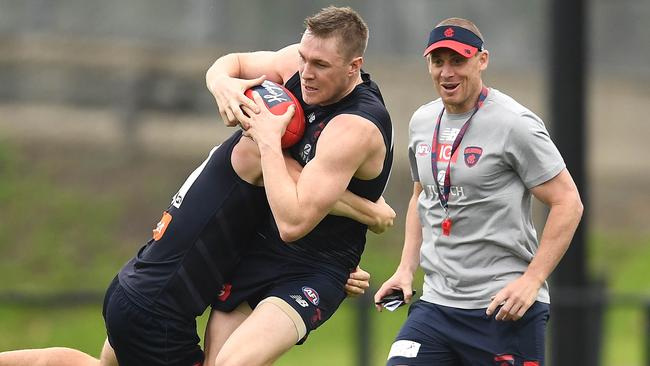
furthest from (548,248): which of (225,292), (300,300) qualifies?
(225,292)

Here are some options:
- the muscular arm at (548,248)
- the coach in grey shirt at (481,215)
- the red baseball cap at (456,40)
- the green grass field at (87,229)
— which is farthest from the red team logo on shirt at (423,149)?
the green grass field at (87,229)

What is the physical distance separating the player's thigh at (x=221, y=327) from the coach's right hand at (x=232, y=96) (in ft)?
3.09

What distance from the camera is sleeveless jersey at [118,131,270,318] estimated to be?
20.5 ft

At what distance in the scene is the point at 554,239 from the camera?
20.3ft

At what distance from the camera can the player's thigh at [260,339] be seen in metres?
5.90

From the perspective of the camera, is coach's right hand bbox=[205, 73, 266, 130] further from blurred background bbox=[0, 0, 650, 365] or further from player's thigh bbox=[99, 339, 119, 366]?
blurred background bbox=[0, 0, 650, 365]

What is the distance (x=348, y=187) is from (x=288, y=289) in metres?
0.55

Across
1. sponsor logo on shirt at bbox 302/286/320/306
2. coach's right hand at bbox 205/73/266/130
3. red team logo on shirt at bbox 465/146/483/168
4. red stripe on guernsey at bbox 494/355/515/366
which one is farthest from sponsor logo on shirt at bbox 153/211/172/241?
red stripe on guernsey at bbox 494/355/515/366

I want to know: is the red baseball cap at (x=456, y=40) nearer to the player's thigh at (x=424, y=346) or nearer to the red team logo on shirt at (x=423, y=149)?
the red team logo on shirt at (x=423, y=149)

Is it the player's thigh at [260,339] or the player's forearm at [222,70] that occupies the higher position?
the player's forearm at [222,70]

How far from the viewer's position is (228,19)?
58.0ft

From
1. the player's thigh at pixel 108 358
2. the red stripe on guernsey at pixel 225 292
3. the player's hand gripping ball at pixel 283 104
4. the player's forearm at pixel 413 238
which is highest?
the player's hand gripping ball at pixel 283 104

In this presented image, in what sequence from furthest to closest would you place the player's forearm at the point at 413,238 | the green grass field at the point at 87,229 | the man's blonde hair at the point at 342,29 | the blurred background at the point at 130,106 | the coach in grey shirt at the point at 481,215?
the blurred background at the point at 130,106 → the green grass field at the point at 87,229 → the player's forearm at the point at 413,238 → the coach in grey shirt at the point at 481,215 → the man's blonde hair at the point at 342,29

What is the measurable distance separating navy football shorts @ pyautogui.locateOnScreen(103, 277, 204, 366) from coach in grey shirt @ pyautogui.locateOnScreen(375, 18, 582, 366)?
101cm
